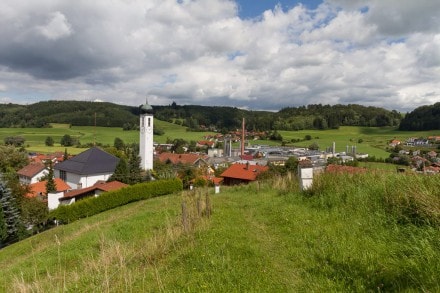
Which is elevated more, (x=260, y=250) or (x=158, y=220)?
(x=260, y=250)

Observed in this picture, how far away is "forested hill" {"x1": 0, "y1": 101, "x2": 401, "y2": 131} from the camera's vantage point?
118062 millimetres

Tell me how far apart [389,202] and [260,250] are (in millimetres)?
2932

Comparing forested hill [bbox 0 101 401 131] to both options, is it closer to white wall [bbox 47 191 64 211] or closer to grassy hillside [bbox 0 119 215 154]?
grassy hillside [bbox 0 119 215 154]

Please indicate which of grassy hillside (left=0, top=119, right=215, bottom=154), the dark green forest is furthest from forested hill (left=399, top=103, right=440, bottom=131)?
grassy hillside (left=0, top=119, right=215, bottom=154)

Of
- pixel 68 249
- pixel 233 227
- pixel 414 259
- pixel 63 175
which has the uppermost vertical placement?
pixel 414 259

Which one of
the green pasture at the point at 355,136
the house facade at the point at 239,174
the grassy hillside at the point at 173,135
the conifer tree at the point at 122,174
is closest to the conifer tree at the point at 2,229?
the conifer tree at the point at 122,174

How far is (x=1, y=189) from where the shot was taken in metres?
25.8

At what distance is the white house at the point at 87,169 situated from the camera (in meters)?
48.4

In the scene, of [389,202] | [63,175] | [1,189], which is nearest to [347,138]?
[63,175]

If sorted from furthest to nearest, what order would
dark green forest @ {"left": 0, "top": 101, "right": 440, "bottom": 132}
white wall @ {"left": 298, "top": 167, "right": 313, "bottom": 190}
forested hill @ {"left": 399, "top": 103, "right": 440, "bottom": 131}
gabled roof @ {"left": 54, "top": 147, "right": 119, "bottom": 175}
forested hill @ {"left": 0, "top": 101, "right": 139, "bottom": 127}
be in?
forested hill @ {"left": 0, "top": 101, "right": 139, "bottom": 127}
dark green forest @ {"left": 0, "top": 101, "right": 440, "bottom": 132}
forested hill @ {"left": 399, "top": 103, "right": 440, "bottom": 131}
gabled roof @ {"left": 54, "top": 147, "right": 119, "bottom": 175}
white wall @ {"left": 298, "top": 167, "right": 313, "bottom": 190}

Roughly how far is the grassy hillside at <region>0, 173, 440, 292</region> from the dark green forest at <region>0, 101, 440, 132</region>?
9244cm

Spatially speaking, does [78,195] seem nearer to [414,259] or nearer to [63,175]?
[63,175]

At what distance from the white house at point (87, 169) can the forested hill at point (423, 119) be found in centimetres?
8056

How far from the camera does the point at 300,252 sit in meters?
5.04
